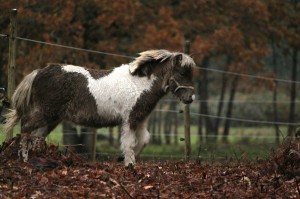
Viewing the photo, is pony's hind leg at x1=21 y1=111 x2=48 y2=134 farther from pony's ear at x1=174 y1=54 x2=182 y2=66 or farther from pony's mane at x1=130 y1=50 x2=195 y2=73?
pony's ear at x1=174 y1=54 x2=182 y2=66

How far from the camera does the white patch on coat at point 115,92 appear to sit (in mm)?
10117

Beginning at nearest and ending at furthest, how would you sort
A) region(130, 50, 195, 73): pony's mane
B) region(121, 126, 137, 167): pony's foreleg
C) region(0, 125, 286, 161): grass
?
region(121, 126, 137, 167): pony's foreleg → region(130, 50, 195, 73): pony's mane → region(0, 125, 286, 161): grass

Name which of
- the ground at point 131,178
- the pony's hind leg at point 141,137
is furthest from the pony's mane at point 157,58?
the ground at point 131,178

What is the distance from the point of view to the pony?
10.1 meters

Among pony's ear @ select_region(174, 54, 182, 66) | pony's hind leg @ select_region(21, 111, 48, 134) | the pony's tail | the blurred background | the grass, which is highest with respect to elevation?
the blurred background

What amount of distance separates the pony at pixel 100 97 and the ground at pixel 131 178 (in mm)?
1107

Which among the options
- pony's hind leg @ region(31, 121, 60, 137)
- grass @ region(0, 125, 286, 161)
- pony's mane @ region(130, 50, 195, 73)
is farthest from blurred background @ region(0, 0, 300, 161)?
pony's mane @ region(130, 50, 195, 73)

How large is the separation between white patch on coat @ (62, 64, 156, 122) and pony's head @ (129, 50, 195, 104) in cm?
21

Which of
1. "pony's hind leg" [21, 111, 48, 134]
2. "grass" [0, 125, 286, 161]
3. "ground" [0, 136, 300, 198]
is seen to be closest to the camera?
"ground" [0, 136, 300, 198]

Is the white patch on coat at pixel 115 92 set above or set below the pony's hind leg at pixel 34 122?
above

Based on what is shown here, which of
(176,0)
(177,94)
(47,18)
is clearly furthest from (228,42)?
(177,94)

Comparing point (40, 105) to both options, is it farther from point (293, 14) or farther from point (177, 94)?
point (293, 14)

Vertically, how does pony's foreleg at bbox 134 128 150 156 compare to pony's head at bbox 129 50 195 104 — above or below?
below

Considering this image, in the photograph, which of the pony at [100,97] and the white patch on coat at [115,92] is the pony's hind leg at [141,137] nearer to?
the pony at [100,97]
